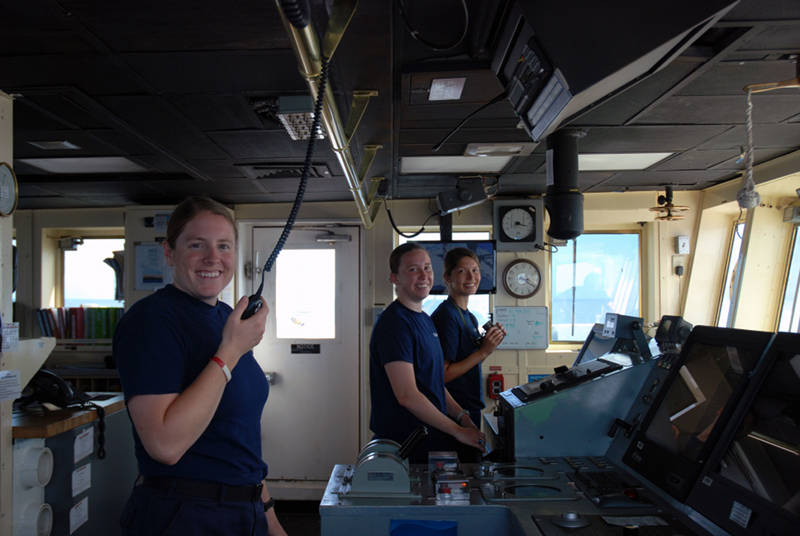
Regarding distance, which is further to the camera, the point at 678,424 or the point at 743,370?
the point at 678,424

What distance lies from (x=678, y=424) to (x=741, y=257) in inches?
110

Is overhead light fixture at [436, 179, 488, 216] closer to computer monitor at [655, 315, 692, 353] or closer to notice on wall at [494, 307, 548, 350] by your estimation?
notice on wall at [494, 307, 548, 350]

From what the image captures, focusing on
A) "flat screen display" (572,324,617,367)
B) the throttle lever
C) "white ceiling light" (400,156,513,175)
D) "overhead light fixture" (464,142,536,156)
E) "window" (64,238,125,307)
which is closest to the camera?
the throttle lever

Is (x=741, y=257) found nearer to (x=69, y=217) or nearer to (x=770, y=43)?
(x=770, y=43)

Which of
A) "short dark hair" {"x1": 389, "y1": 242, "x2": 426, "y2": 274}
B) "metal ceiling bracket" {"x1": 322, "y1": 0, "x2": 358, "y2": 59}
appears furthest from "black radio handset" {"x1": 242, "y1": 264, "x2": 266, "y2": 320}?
"short dark hair" {"x1": 389, "y1": 242, "x2": 426, "y2": 274}

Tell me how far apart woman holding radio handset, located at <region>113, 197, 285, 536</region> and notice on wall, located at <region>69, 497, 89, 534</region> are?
1.49 meters

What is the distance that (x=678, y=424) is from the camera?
1536 millimetres

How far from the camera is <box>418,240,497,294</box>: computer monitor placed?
4145 mm

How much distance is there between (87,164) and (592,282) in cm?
391

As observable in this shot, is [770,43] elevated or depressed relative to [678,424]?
elevated

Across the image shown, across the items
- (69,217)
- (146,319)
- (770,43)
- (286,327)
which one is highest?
(770,43)

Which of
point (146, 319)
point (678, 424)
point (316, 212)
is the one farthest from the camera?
point (316, 212)

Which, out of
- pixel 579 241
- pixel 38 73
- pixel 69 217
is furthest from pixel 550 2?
pixel 69 217

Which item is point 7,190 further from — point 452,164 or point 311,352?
point 311,352
